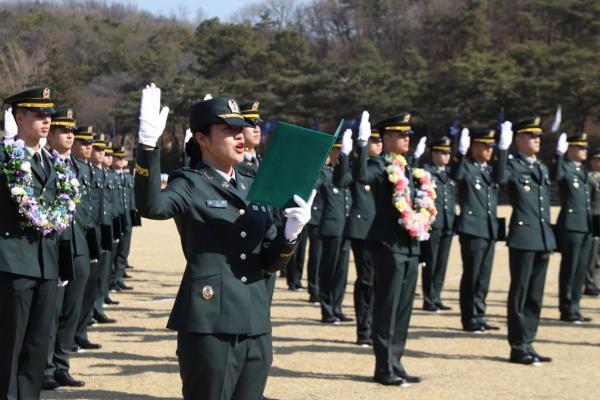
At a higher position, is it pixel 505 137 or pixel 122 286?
pixel 505 137

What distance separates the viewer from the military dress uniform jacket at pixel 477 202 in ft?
38.8

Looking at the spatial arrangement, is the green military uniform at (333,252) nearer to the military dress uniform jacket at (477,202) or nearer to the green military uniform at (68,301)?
the military dress uniform jacket at (477,202)

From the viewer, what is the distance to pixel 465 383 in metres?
8.28

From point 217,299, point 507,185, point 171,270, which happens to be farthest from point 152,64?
point 217,299

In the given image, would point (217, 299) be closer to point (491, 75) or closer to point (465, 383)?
A: point (465, 383)

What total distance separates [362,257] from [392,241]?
9.53ft

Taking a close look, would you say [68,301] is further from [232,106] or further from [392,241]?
[232,106]

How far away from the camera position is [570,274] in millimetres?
12570

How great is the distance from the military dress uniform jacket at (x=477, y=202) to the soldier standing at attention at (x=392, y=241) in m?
3.49

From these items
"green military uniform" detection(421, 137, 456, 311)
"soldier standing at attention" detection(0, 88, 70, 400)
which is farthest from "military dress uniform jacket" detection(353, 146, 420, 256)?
"green military uniform" detection(421, 137, 456, 311)

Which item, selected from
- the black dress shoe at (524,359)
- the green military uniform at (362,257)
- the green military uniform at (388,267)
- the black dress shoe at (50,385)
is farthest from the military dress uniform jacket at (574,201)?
the black dress shoe at (50,385)

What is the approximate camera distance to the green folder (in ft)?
14.5

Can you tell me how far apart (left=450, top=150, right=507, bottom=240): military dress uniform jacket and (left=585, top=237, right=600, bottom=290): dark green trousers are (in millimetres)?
A: 3938

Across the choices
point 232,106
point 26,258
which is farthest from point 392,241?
point 232,106
